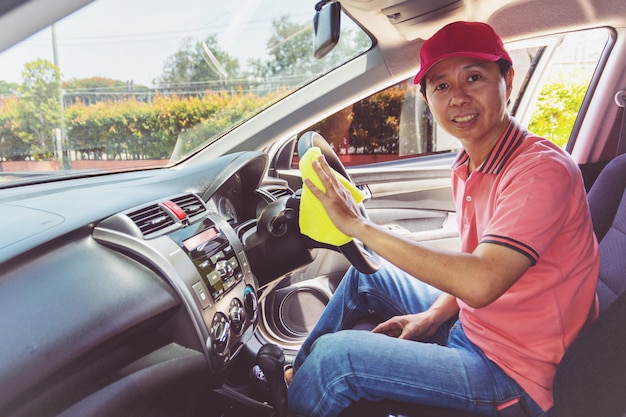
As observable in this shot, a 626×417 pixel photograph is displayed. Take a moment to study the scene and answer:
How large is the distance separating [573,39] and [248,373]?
2253mm

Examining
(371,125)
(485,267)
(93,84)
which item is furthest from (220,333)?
(371,125)

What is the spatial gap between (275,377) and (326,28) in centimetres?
104

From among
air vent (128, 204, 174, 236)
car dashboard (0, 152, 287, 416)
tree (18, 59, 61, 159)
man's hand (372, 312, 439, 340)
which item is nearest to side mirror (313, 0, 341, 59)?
car dashboard (0, 152, 287, 416)

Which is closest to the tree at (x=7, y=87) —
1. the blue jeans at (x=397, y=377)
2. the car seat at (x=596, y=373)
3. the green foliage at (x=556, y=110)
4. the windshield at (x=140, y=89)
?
the windshield at (x=140, y=89)

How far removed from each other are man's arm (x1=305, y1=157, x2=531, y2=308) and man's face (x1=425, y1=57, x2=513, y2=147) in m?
0.38

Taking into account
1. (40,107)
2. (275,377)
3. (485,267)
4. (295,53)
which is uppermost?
→ (295,53)

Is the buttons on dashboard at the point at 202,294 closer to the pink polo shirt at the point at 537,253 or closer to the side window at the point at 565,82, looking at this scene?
the pink polo shirt at the point at 537,253

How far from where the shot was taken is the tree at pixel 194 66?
2539 mm

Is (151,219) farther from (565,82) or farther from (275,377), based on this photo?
A: (565,82)

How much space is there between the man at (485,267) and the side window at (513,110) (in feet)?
3.83

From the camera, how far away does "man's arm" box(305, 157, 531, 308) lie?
112 centimetres

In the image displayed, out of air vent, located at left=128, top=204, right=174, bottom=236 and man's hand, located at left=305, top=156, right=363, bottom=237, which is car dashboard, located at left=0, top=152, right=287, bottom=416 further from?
man's hand, located at left=305, top=156, right=363, bottom=237

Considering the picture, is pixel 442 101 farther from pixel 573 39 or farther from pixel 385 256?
pixel 573 39

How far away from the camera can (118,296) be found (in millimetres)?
1188
